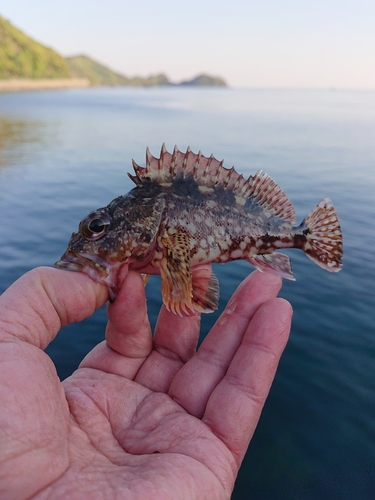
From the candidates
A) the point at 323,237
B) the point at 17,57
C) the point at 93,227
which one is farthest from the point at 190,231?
the point at 17,57

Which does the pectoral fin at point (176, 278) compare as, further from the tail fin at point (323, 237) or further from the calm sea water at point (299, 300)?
the calm sea water at point (299, 300)

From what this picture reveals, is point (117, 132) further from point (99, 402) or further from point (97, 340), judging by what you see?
point (99, 402)

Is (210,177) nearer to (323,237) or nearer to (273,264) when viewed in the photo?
(273,264)

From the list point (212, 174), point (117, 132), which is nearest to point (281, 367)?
point (212, 174)

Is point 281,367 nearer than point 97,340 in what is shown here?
Yes

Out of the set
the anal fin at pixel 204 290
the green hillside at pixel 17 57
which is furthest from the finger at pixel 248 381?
the green hillside at pixel 17 57

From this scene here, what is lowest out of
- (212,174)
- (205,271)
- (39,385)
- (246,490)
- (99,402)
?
(246,490)
